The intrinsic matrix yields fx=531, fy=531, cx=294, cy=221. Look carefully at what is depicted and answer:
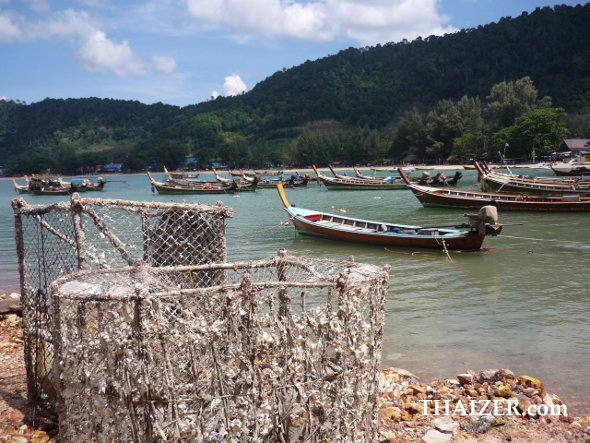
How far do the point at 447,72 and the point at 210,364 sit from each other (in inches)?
7085

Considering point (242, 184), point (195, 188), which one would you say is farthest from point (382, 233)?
point (242, 184)

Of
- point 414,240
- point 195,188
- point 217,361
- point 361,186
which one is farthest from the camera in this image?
point 361,186

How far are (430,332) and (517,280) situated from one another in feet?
18.2

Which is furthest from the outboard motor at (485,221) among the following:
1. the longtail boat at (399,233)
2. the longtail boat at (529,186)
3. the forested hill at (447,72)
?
the forested hill at (447,72)

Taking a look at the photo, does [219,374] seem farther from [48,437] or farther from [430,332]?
[430,332]

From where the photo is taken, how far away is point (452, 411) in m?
6.23

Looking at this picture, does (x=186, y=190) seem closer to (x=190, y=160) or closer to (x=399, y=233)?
(x=399, y=233)

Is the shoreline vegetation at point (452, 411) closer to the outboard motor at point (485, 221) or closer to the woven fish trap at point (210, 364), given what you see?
the woven fish trap at point (210, 364)

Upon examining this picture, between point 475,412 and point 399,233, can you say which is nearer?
→ point 475,412

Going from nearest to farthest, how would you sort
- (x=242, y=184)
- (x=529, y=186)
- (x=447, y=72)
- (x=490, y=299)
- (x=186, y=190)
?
1. (x=490, y=299)
2. (x=529, y=186)
3. (x=186, y=190)
4. (x=242, y=184)
5. (x=447, y=72)

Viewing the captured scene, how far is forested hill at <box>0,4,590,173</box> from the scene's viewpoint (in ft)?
447

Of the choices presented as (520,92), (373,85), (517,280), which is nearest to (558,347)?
(517,280)

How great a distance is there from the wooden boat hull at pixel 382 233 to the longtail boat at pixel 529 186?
1930 cm

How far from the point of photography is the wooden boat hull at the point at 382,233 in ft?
57.7
